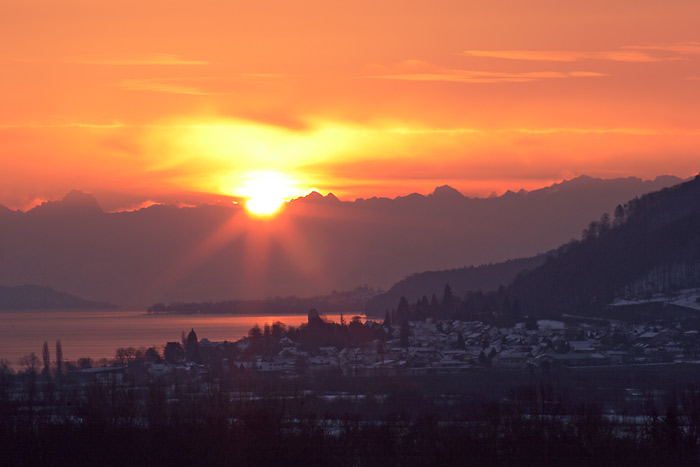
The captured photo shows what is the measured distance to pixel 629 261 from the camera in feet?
341

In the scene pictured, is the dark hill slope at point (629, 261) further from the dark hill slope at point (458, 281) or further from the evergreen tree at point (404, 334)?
the dark hill slope at point (458, 281)

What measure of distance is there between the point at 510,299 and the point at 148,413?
251 ft

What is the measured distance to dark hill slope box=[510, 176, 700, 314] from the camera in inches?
3875

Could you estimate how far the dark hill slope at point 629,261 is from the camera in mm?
98438

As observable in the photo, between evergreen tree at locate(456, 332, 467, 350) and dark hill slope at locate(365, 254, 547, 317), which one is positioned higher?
dark hill slope at locate(365, 254, 547, 317)

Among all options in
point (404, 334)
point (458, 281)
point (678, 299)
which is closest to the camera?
point (404, 334)

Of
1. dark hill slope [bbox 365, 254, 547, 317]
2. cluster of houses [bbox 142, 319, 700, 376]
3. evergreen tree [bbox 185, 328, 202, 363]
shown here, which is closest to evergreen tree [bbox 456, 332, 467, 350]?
cluster of houses [bbox 142, 319, 700, 376]

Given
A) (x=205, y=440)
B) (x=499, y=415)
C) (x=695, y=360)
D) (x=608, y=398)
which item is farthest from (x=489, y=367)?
(x=205, y=440)

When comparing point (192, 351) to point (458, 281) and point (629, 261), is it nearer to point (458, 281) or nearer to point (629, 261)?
point (629, 261)

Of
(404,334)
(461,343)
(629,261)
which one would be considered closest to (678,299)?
(629,261)

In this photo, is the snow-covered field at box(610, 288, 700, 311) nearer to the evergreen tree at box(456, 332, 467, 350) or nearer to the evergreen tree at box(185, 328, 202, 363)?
the evergreen tree at box(456, 332, 467, 350)

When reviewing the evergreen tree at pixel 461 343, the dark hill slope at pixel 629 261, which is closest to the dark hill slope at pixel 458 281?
the dark hill slope at pixel 629 261

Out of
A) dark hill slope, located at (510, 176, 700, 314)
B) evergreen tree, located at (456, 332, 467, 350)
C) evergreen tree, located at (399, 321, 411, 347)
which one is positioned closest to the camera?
evergreen tree, located at (456, 332, 467, 350)

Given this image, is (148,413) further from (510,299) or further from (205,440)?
(510,299)
